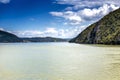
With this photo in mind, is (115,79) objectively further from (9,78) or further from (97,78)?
(9,78)

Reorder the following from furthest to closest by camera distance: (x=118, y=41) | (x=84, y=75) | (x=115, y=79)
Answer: (x=118, y=41) < (x=84, y=75) < (x=115, y=79)

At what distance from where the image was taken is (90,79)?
1128 inches

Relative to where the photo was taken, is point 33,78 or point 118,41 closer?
point 33,78

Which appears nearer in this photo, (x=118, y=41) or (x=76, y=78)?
(x=76, y=78)

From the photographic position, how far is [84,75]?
31641 millimetres

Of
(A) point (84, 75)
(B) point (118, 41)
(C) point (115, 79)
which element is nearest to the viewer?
(C) point (115, 79)

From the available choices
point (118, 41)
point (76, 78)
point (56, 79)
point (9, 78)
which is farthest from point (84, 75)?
point (118, 41)

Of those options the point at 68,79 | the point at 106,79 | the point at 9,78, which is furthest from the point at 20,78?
the point at 106,79

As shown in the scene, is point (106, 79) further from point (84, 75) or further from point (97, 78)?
point (84, 75)

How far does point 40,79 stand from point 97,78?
6.77 meters

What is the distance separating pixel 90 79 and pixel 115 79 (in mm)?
2873

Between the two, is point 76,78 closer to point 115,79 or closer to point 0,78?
point 115,79

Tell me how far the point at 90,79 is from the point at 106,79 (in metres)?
1.84

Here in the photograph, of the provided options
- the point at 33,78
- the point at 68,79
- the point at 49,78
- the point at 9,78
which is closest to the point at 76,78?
the point at 68,79
